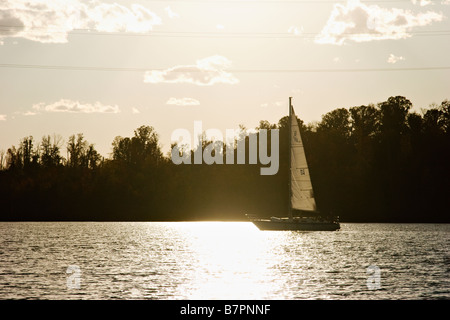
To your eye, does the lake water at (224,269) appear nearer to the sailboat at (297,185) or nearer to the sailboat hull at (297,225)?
the sailboat hull at (297,225)

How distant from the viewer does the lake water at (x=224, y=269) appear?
196 feet

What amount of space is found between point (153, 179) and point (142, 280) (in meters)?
133

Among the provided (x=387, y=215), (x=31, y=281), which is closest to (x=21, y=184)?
(x=387, y=215)

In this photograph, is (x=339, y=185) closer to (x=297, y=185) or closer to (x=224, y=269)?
(x=297, y=185)

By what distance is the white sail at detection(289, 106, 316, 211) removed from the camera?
126m

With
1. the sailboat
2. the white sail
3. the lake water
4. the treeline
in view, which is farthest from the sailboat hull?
the treeline

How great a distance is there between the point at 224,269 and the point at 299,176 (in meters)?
50.5

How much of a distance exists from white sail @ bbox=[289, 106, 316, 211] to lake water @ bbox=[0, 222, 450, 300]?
7.36 m

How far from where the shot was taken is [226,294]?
2298 inches

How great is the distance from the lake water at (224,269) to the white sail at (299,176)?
7364 mm

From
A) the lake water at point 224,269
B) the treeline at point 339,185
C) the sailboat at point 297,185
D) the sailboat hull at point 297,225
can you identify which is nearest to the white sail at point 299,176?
the sailboat at point 297,185

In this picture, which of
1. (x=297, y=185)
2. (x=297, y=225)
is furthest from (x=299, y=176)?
(x=297, y=225)
